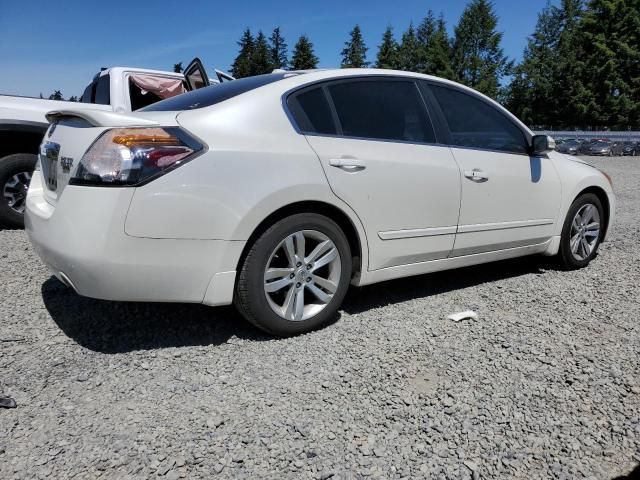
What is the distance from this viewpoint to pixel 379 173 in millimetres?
3059

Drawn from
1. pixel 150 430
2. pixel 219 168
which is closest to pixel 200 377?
pixel 150 430

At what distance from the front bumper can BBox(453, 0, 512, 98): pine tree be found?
64.7 m

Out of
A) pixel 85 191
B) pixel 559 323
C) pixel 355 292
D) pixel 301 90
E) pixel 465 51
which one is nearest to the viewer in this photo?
pixel 85 191

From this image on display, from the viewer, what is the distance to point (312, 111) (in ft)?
9.76

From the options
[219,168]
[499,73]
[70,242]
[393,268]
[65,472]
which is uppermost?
[499,73]

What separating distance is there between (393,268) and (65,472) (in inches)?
83.2

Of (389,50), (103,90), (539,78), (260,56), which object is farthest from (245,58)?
(103,90)

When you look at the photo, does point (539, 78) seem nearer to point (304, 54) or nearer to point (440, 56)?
point (440, 56)

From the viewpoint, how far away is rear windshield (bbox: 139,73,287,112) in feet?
9.48

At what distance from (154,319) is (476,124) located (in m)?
2.66

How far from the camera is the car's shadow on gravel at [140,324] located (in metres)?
2.85

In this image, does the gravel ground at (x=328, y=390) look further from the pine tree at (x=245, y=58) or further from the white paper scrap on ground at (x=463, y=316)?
the pine tree at (x=245, y=58)

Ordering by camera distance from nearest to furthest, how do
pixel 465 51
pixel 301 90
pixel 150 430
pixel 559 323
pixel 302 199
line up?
pixel 150 430 < pixel 302 199 < pixel 301 90 < pixel 559 323 < pixel 465 51

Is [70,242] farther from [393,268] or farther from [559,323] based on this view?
[559,323]
